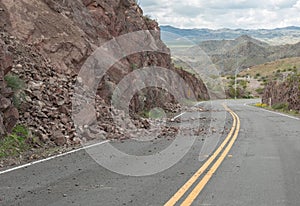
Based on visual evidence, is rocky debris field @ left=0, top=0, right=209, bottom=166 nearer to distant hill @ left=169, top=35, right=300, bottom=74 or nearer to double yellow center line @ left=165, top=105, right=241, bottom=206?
double yellow center line @ left=165, top=105, right=241, bottom=206

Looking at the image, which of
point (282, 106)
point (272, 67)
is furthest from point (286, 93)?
point (272, 67)

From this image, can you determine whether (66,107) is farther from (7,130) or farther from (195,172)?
(195,172)

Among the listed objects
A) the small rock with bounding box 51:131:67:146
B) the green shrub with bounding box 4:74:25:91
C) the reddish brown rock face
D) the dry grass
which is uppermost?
the dry grass

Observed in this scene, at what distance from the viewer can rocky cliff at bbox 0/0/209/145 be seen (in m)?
14.5

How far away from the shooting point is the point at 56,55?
65.6 feet

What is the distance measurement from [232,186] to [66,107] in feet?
29.4

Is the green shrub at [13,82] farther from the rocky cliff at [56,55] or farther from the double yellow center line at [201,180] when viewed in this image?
the double yellow center line at [201,180]

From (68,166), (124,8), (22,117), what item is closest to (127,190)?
(68,166)

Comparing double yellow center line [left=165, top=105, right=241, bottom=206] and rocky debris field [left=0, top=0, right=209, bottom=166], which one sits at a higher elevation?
rocky debris field [left=0, top=0, right=209, bottom=166]

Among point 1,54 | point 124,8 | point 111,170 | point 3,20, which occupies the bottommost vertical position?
point 111,170

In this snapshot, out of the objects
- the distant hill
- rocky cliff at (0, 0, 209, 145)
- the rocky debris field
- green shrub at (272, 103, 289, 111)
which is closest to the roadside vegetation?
the rocky debris field

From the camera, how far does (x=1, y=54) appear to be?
46.4ft

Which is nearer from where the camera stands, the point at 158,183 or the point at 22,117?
the point at 158,183

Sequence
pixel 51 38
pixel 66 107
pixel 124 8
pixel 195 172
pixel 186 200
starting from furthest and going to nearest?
pixel 124 8 → pixel 51 38 → pixel 66 107 → pixel 195 172 → pixel 186 200
